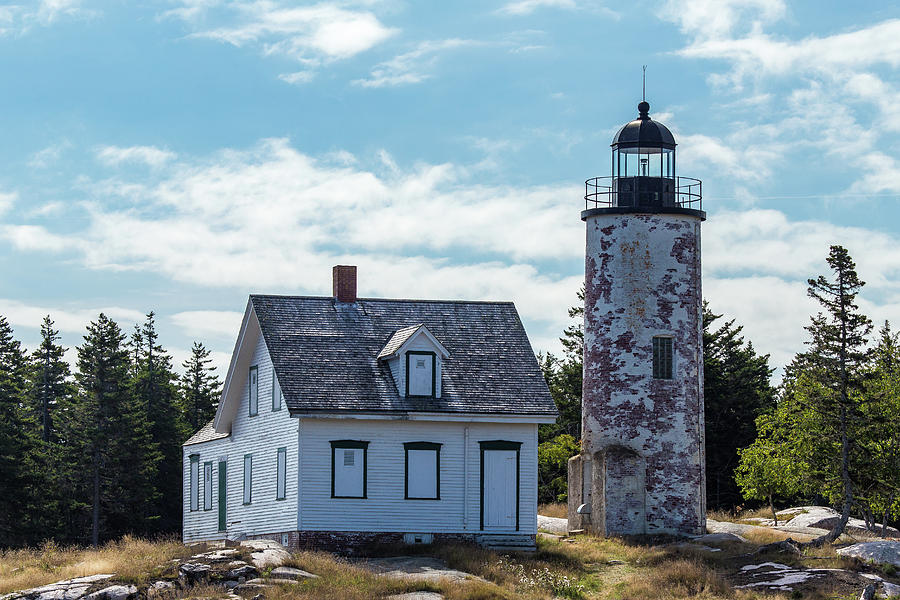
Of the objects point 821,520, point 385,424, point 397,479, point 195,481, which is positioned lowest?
point 821,520

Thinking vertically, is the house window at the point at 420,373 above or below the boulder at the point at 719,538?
above

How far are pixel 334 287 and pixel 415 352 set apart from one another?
4.31 meters

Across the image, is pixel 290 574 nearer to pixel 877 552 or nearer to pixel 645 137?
pixel 877 552

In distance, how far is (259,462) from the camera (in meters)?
40.0

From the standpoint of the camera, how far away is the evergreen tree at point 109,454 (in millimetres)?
61094

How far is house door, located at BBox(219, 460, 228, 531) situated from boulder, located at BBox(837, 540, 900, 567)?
18.6 m

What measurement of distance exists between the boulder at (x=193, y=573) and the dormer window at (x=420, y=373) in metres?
8.65

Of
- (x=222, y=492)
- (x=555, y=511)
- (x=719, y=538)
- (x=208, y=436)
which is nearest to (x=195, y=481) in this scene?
(x=208, y=436)

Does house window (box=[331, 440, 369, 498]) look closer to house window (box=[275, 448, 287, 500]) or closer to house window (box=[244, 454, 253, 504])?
house window (box=[275, 448, 287, 500])

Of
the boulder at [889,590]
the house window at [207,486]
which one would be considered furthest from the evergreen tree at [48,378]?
the boulder at [889,590]

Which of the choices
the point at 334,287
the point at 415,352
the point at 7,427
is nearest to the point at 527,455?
the point at 415,352

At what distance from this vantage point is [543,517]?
155 feet

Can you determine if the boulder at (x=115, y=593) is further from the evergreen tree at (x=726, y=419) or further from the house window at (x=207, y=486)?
the evergreen tree at (x=726, y=419)

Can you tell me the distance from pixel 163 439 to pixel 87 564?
3510 cm
